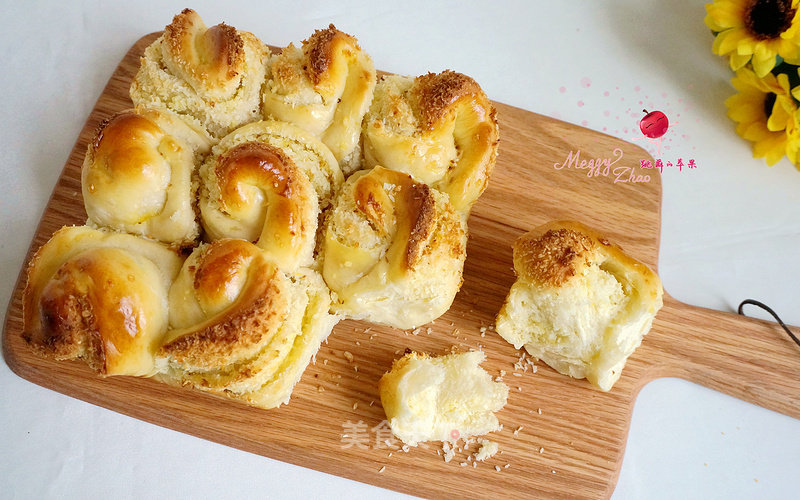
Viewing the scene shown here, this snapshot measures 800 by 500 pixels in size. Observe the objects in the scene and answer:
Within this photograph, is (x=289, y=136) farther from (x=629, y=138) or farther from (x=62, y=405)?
(x=629, y=138)

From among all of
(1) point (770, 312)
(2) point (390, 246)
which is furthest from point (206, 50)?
(1) point (770, 312)

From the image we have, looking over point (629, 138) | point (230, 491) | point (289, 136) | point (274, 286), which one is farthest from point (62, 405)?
point (629, 138)

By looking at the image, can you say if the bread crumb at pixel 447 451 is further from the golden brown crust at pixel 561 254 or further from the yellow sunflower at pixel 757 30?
the yellow sunflower at pixel 757 30

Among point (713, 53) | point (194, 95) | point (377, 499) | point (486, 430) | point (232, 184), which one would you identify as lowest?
point (377, 499)

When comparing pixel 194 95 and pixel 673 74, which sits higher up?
pixel 194 95

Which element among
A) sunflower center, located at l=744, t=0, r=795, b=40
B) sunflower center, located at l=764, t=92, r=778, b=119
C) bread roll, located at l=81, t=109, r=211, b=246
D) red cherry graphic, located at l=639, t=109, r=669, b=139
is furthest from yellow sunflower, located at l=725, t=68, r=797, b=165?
bread roll, located at l=81, t=109, r=211, b=246

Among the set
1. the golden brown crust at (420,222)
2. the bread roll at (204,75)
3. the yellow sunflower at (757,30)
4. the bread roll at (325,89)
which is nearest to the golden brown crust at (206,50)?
the bread roll at (204,75)

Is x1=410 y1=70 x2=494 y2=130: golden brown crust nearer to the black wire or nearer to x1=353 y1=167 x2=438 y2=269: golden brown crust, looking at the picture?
x1=353 y1=167 x2=438 y2=269: golden brown crust

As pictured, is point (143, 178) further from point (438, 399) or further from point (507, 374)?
point (507, 374)
